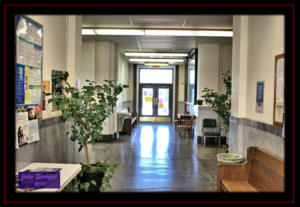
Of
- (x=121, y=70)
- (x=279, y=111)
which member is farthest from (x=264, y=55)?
(x=121, y=70)

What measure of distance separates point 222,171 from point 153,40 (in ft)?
19.3

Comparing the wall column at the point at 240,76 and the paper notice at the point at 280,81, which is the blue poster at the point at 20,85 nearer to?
the paper notice at the point at 280,81

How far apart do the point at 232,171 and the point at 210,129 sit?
5493 mm

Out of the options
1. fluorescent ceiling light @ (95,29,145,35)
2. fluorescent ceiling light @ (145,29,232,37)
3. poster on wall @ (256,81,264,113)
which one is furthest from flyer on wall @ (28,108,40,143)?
fluorescent ceiling light @ (145,29,232,37)

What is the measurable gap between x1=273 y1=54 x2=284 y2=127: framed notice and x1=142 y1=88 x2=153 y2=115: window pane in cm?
1278

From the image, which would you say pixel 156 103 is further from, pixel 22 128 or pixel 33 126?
pixel 22 128

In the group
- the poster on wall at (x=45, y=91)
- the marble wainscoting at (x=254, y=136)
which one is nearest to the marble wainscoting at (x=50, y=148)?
the poster on wall at (x=45, y=91)

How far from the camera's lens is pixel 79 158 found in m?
4.78

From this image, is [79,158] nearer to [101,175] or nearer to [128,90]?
[101,175]

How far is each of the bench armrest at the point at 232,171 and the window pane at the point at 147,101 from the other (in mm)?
12288

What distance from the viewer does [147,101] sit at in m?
15.8

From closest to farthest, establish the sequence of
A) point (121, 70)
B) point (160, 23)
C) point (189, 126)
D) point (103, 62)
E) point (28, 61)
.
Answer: point (28, 61)
point (160, 23)
point (103, 62)
point (189, 126)
point (121, 70)
